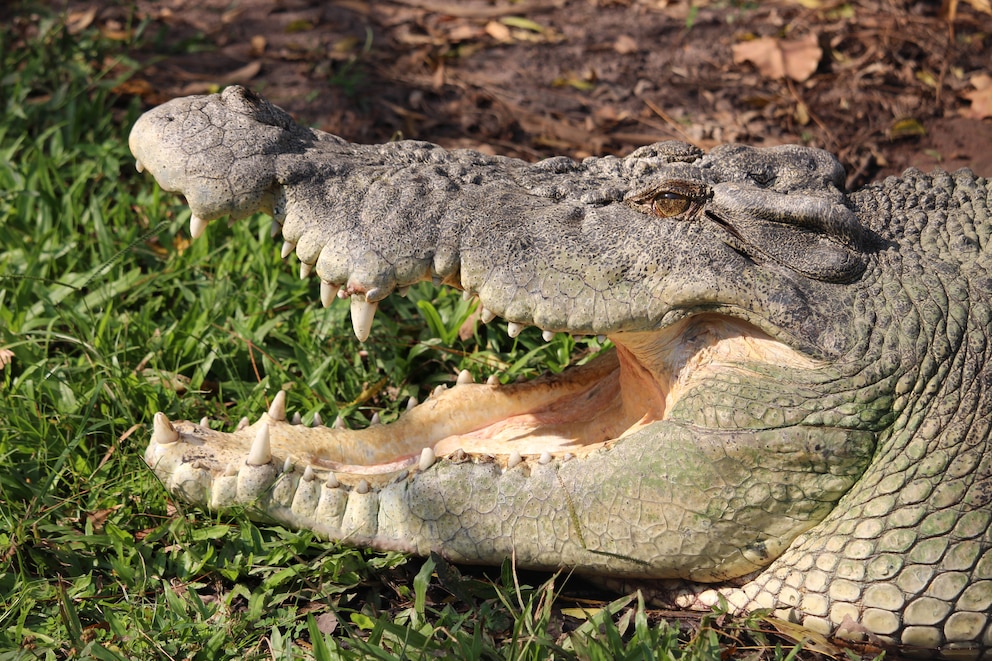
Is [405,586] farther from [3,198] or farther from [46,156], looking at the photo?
[46,156]

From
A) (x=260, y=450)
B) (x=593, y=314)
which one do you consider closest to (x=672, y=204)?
(x=593, y=314)

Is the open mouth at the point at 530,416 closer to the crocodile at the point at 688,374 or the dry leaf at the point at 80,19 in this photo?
the crocodile at the point at 688,374

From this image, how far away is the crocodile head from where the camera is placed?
8.13ft

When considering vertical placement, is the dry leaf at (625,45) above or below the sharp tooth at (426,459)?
below

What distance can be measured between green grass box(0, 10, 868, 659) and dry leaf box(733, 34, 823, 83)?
263 centimetres

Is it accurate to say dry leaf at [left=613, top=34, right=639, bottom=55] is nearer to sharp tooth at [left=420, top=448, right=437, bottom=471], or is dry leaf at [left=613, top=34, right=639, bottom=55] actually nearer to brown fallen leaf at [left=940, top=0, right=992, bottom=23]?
brown fallen leaf at [left=940, top=0, right=992, bottom=23]

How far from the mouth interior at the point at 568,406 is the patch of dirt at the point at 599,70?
2.06m

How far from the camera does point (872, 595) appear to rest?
243cm

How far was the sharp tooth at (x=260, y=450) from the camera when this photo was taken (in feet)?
8.75

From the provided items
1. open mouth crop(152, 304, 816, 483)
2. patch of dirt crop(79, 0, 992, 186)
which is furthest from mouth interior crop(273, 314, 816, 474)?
patch of dirt crop(79, 0, 992, 186)

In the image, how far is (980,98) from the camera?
5.11 metres

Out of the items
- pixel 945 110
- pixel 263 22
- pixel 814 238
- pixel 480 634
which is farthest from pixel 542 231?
pixel 263 22

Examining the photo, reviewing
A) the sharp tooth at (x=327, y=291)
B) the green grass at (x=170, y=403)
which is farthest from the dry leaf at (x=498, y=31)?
the sharp tooth at (x=327, y=291)

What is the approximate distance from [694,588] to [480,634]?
2.09 feet
